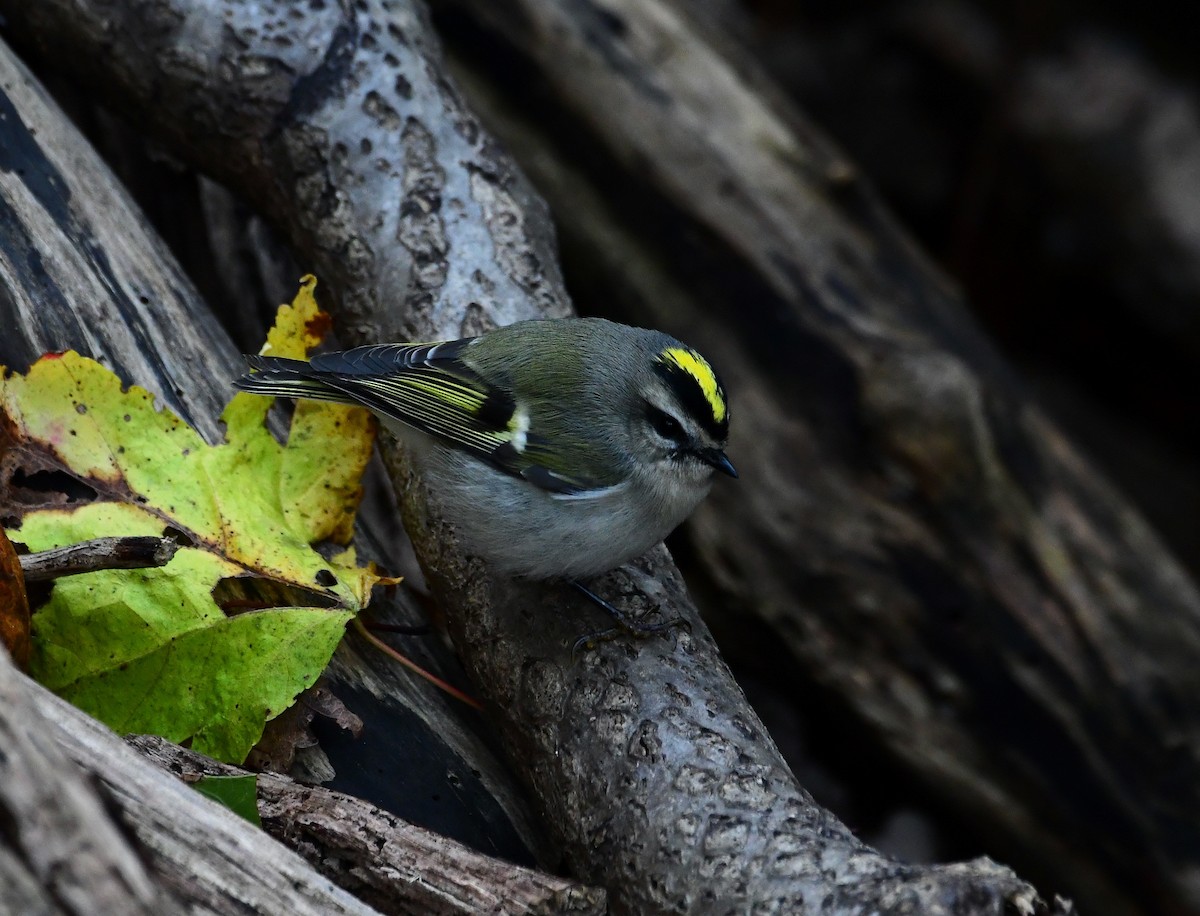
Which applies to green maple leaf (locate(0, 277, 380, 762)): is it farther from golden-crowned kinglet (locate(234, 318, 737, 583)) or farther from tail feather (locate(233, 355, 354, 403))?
golden-crowned kinglet (locate(234, 318, 737, 583))

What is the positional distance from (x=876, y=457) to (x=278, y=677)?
8.08 ft

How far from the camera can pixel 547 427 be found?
294 cm

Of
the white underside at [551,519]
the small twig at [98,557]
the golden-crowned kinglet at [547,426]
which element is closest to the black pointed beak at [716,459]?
the golden-crowned kinglet at [547,426]

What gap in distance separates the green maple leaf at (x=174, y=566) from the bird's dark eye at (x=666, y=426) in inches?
30.7

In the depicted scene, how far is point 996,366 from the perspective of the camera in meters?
4.68

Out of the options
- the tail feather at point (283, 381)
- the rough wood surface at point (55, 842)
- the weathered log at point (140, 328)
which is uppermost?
the rough wood surface at point (55, 842)

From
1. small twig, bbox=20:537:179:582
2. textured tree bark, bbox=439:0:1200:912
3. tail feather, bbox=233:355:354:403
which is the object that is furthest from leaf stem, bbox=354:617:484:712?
textured tree bark, bbox=439:0:1200:912

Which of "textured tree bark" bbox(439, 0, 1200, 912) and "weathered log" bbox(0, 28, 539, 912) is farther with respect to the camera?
"textured tree bark" bbox(439, 0, 1200, 912)

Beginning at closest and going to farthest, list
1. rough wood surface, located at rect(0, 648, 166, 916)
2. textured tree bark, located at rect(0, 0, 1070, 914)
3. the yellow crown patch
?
rough wood surface, located at rect(0, 648, 166, 916) → textured tree bark, located at rect(0, 0, 1070, 914) → the yellow crown patch

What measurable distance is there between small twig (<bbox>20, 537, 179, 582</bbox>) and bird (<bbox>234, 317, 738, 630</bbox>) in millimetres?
662

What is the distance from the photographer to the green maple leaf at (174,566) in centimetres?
235

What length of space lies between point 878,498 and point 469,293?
1719 millimetres

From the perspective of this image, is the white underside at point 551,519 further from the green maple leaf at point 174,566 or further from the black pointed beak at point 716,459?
the green maple leaf at point 174,566

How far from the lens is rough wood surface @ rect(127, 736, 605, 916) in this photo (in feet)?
6.93
